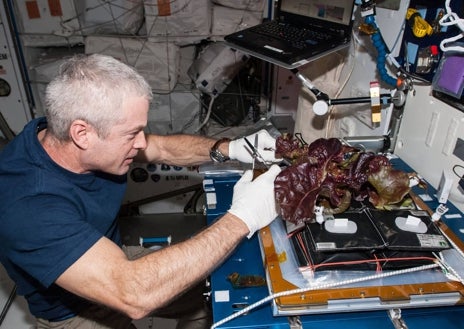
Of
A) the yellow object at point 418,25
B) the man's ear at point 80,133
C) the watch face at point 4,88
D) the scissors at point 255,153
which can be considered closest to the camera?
the man's ear at point 80,133

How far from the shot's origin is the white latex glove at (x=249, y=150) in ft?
5.45

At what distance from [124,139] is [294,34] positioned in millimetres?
1059

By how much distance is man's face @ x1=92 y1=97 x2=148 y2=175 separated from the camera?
1.17m

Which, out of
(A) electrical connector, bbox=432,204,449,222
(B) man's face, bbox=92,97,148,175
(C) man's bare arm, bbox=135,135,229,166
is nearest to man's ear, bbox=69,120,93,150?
(B) man's face, bbox=92,97,148,175

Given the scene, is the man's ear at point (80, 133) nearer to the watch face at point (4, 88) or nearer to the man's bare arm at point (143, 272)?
the man's bare arm at point (143, 272)

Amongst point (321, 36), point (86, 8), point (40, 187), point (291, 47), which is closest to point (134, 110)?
point (40, 187)

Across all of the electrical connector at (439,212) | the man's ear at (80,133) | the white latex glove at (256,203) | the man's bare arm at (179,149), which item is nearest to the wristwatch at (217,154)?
the man's bare arm at (179,149)

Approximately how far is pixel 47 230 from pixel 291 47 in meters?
1.25

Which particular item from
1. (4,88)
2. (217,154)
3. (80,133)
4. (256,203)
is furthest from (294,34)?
(4,88)

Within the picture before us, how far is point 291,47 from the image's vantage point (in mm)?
1643

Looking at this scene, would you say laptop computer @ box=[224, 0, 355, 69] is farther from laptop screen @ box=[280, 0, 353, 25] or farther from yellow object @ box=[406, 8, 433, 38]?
yellow object @ box=[406, 8, 433, 38]

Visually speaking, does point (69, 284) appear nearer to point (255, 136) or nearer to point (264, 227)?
point (264, 227)

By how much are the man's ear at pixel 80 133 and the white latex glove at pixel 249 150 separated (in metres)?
0.74

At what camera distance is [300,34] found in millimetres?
1771
